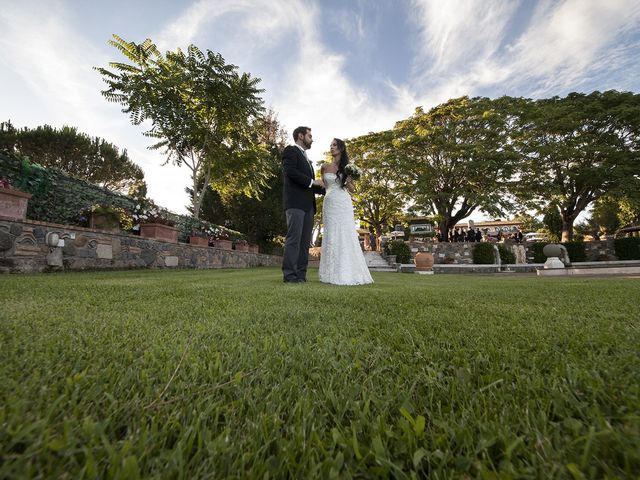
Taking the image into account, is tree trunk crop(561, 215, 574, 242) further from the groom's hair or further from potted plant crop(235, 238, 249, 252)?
the groom's hair

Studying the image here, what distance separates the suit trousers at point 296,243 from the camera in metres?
4.12

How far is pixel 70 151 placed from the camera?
17.8 metres

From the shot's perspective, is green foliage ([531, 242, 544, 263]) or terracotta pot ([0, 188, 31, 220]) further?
green foliage ([531, 242, 544, 263])

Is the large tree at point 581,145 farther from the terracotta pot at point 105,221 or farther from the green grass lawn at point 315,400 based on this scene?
the green grass lawn at point 315,400

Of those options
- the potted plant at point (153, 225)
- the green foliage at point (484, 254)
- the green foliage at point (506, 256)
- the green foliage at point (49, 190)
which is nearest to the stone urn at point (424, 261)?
the green foliage at point (484, 254)

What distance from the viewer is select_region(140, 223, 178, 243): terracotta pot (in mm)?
6625

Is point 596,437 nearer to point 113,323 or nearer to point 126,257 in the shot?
point 113,323

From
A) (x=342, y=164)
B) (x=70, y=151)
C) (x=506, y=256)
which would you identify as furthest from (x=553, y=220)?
(x=70, y=151)

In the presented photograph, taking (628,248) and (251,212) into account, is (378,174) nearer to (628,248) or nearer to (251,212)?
(251,212)

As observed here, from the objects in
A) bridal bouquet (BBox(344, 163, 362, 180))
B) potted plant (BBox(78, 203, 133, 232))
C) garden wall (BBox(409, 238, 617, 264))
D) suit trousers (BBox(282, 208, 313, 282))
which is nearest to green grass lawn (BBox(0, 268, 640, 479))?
suit trousers (BBox(282, 208, 313, 282))

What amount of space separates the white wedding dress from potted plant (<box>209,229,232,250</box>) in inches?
233

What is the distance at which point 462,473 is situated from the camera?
1.47 ft

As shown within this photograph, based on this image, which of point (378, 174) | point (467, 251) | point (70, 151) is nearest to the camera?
point (467, 251)

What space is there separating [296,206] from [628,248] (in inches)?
858
